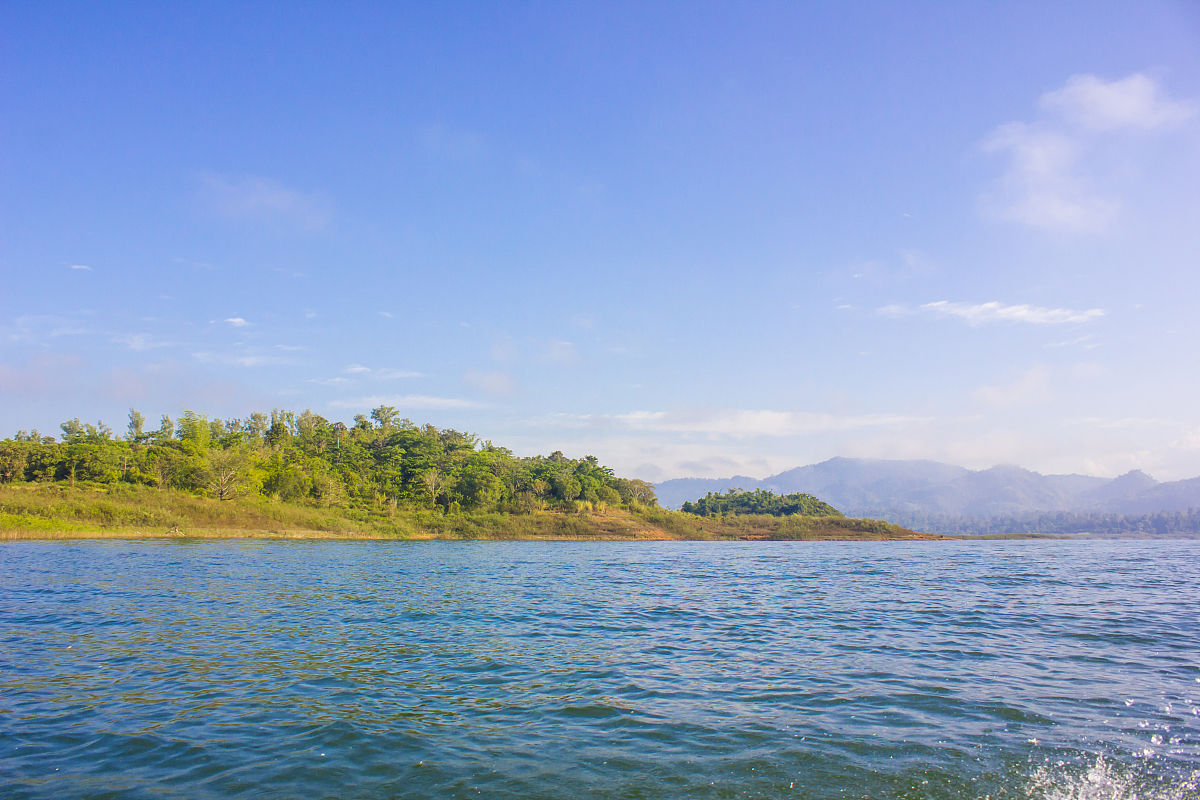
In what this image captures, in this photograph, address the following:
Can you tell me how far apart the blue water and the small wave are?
0.04 metres

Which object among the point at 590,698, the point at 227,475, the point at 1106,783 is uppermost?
the point at 227,475

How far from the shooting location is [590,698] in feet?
38.2

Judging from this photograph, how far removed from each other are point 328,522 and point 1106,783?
92.8 m

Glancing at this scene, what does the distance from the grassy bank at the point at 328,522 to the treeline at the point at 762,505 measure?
13.4 metres

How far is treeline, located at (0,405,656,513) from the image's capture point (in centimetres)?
8831

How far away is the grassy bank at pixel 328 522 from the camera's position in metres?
64.7

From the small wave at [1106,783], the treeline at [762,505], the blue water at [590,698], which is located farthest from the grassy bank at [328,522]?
the small wave at [1106,783]

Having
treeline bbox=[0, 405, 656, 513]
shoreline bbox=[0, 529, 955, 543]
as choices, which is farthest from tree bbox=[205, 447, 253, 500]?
shoreline bbox=[0, 529, 955, 543]

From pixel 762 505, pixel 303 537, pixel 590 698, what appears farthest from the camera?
pixel 762 505

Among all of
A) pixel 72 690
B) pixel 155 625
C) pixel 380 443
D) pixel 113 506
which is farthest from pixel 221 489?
pixel 72 690

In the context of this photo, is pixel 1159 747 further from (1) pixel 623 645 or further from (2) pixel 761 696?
(1) pixel 623 645

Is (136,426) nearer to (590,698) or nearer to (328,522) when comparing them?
(328,522)

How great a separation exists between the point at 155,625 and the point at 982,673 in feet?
73.7

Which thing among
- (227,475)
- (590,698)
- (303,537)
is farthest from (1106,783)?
(227,475)
